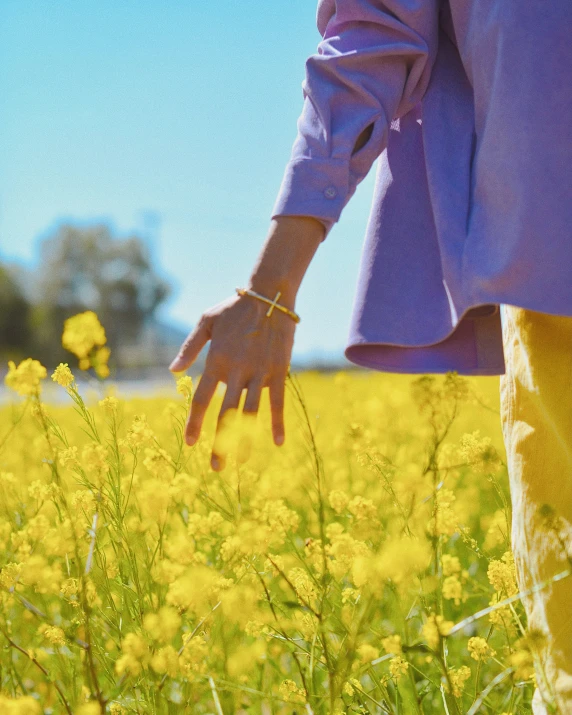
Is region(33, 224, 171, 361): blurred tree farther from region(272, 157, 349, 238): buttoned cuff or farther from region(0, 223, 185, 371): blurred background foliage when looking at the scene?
region(272, 157, 349, 238): buttoned cuff

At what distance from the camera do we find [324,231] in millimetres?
1178

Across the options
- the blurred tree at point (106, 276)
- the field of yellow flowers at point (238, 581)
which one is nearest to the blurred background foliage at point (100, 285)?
the blurred tree at point (106, 276)

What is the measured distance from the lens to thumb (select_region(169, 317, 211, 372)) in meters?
1.08

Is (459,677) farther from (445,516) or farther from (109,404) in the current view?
(109,404)

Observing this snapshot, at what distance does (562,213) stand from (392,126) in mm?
407

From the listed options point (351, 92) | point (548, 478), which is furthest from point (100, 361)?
point (548, 478)

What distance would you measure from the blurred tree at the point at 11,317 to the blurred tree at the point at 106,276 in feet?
9.12

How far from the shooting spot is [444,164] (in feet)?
3.93

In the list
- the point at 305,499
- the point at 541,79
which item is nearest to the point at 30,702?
the point at 541,79

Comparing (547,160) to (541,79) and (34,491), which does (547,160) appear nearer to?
(541,79)

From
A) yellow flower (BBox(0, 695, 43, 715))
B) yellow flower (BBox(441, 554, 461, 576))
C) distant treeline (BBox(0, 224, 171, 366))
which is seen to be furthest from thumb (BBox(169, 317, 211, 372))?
distant treeline (BBox(0, 224, 171, 366))

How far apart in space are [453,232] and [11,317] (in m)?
35.4

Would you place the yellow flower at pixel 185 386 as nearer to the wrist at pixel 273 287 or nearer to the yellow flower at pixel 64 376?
the yellow flower at pixel 64 376

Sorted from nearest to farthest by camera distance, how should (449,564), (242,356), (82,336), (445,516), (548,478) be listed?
(242,356) → (548,478) → (445,516) → (82,336) → (449,564)
